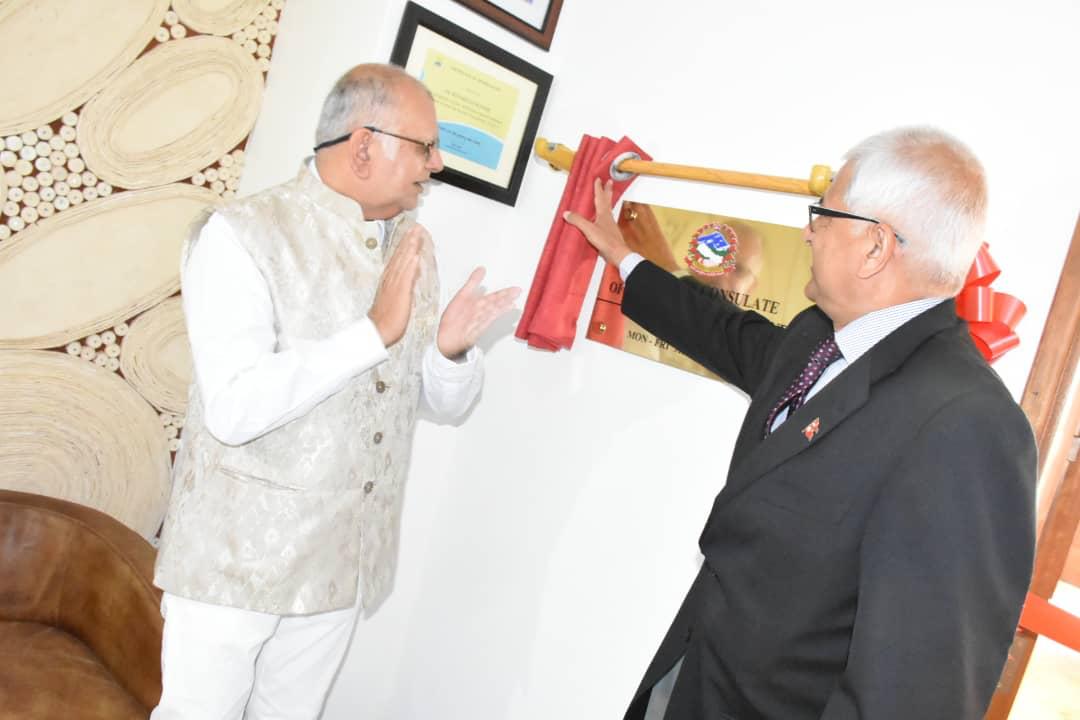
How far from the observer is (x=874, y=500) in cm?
117

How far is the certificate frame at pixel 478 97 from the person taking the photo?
1.98 meters

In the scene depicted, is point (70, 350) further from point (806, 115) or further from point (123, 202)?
point (806, 115)

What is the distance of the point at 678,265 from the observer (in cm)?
195

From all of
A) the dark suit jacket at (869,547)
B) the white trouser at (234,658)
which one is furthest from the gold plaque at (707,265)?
the white trouser at (234,658)

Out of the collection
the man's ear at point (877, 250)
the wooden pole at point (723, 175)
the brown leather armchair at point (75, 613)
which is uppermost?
the wooden pole at point (723, 175)

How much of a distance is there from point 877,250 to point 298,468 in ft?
3.66

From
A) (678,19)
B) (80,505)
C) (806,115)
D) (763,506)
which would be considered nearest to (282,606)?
(80,505)

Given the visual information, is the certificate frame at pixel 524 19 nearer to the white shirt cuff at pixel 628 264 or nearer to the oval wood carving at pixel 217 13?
the oval wood carving at pixel 217 13

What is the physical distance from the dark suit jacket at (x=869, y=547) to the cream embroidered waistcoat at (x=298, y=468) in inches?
26.8

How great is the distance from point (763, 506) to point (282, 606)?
3.03 ft

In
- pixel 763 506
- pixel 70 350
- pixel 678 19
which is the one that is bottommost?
pixel 70 350

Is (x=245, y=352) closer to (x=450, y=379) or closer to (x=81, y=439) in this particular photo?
(x=450, y=379)

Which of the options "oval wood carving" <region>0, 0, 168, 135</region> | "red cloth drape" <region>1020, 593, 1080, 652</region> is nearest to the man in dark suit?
"red cloth drape" <region>1020, 593, 1080, 652</region>

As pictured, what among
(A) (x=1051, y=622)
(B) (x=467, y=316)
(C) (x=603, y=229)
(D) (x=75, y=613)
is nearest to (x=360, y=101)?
(B) (x=467, y=316)
